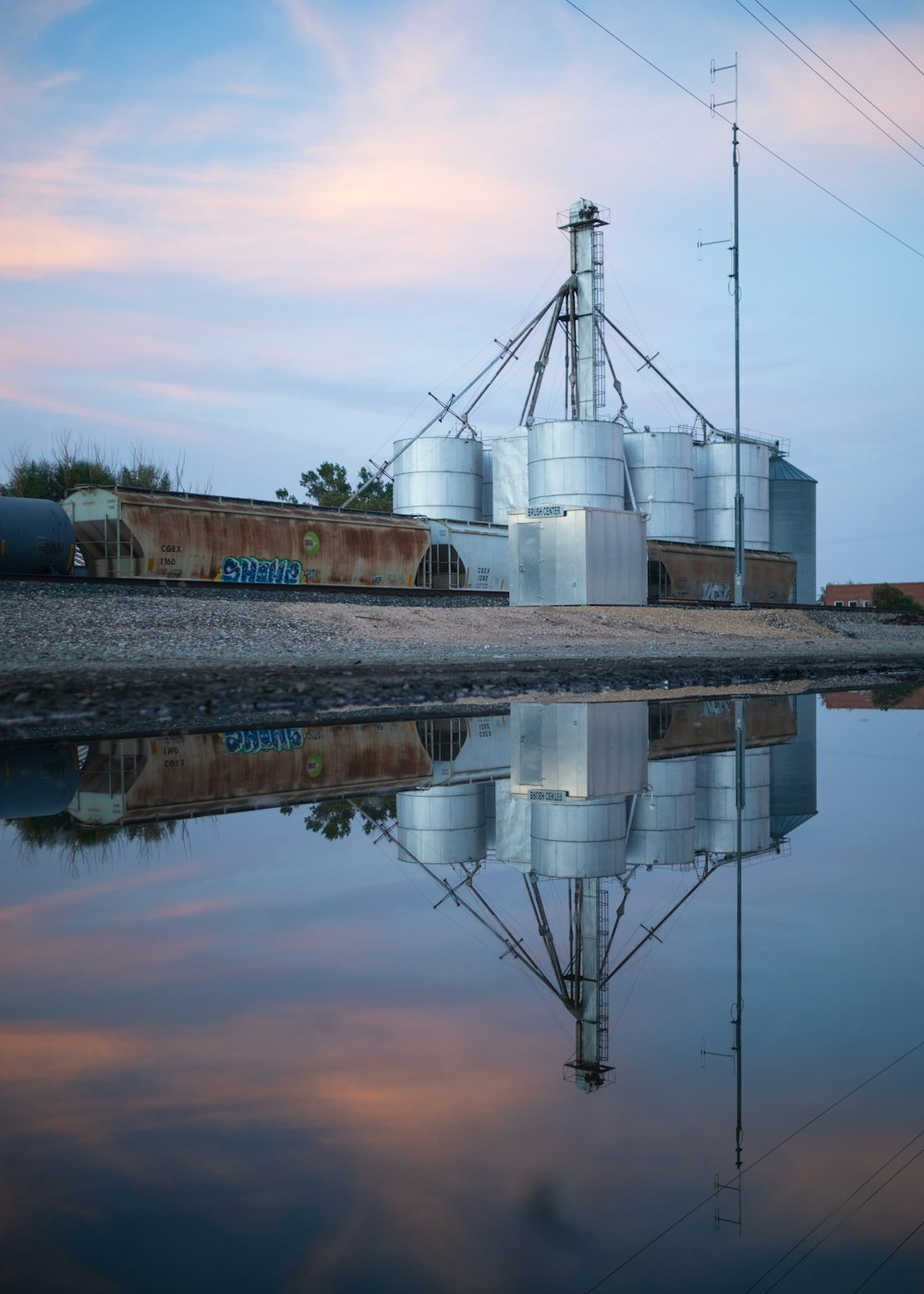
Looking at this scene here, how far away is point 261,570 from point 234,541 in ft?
4.49

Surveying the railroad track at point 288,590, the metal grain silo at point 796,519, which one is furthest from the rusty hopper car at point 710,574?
the railroad track at point 288,590

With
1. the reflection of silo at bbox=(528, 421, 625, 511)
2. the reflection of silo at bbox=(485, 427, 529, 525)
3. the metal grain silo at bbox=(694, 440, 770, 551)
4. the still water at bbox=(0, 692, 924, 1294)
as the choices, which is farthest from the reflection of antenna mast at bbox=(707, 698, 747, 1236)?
the metal grain silo at bbox=(694, 440, 770, 551)

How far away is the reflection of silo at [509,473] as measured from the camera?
5269cm

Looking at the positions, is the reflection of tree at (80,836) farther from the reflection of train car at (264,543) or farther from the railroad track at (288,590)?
the reflection of train car at (264,543)

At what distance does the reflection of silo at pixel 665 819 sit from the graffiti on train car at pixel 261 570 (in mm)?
25089

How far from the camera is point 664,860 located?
656cm

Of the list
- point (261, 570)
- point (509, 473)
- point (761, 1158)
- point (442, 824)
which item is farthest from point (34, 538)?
point (761, 1158)

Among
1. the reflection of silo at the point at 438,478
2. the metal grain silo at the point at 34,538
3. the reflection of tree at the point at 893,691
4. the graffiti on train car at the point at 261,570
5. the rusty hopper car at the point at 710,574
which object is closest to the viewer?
the reflection of tree at the point at 893,691

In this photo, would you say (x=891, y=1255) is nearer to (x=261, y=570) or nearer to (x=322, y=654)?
(x=322, y=654)

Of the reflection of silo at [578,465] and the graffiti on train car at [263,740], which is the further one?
the reflection of silo at [578,465]

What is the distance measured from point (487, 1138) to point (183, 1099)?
894 millimetres

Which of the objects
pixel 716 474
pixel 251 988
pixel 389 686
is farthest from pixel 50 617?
pixel 716 474

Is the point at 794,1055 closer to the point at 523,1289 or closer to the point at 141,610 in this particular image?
the point at 523,1289

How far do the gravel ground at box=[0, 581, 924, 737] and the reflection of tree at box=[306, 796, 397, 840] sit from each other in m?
6.00
